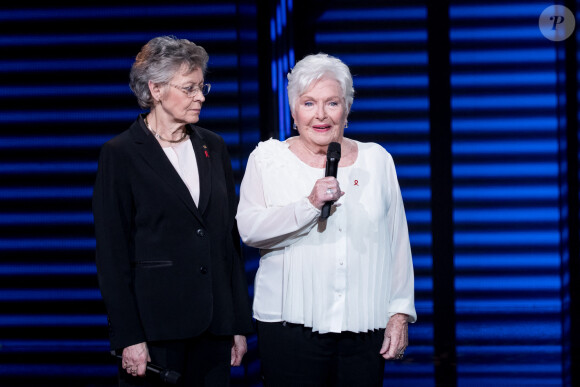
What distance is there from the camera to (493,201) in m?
6.24

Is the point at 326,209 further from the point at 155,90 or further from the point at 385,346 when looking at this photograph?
the point at 155,90

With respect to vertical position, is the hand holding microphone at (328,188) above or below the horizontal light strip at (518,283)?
above

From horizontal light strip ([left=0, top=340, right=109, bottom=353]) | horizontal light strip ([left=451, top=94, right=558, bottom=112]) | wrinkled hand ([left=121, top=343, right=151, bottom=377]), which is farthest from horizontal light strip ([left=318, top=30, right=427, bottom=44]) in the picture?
wrinkled hand ([left=121, top=343, right=151, bottom=377])

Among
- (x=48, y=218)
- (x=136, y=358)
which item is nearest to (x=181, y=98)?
(x=136, y=358)

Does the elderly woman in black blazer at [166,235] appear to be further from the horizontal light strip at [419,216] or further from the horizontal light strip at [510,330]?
the horizontal light strip at [419,216]

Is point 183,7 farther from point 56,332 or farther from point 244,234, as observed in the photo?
point 244,234

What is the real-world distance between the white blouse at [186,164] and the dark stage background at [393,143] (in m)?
1.95

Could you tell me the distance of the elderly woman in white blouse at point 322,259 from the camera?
2.29m

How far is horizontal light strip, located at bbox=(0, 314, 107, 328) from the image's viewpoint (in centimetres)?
516

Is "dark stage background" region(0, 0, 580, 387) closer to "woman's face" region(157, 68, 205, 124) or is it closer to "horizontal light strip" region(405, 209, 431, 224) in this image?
"horizontal light strip" region(405, 209, 431, 224)

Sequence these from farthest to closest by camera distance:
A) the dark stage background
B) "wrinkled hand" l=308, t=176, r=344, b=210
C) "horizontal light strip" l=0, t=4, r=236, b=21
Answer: the dark stage background, "horizontal light strip" l=0, t=4, r=236, b=21, "wrinkled hand" l=308, t=176, r=344, b=210

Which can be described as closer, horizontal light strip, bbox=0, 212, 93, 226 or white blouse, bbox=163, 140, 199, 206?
white blouse, bbox=163, 140, 199, 206

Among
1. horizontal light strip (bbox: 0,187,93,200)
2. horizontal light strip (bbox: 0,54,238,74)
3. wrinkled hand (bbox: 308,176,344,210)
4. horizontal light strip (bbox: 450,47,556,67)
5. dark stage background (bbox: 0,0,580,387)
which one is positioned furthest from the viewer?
horizontal light strip (bbox: 450,47,556,67)

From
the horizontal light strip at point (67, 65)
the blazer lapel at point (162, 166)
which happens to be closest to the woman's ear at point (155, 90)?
the blazer lapel at point (162, 166)
